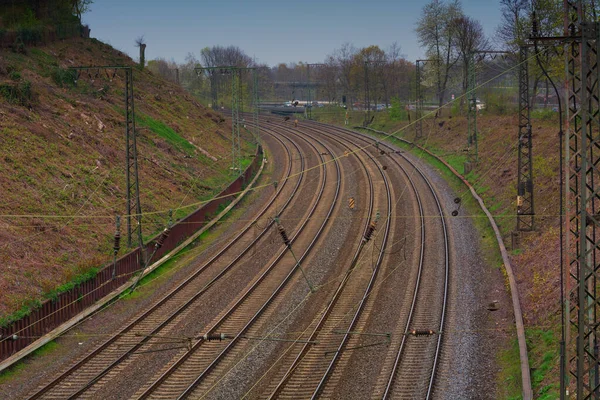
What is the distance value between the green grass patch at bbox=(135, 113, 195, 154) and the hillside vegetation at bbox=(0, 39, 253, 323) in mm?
132

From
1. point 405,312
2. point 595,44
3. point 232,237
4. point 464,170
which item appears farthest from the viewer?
point 464,170

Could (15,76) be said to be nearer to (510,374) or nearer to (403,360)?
(403,360)

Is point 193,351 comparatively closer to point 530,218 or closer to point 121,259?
point 121,259

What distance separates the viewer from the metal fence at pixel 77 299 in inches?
851

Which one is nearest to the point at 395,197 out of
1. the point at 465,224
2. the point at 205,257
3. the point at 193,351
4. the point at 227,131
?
the point at 465,224

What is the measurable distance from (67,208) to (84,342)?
10.3 meters

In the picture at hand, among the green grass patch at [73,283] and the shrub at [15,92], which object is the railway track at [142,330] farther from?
the shrub at [15,92]

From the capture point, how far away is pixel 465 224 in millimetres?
35656

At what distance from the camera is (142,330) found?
23.7m

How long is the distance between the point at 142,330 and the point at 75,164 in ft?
49.8

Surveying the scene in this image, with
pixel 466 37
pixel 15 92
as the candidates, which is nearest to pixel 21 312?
pixel 15 92

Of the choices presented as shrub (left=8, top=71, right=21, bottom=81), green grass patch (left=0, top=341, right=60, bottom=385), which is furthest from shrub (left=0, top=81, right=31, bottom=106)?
green grass patch (left=0, top=341, right=60, bottom=385)

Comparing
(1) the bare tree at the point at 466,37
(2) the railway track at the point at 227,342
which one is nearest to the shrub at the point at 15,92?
(2) the railway track at the point at 227,342

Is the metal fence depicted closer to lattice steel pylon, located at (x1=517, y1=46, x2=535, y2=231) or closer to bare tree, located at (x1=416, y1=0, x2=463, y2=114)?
lattice steel pylon, located at (x1=517, y1=46, x2=535, y2=231)
